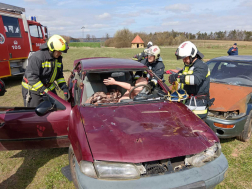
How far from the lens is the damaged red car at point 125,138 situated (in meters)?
1.76

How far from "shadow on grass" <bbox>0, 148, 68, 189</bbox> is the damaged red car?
511 mm

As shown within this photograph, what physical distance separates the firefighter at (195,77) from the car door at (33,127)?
6.32ft

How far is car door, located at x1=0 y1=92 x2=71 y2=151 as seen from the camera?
2.54 metres

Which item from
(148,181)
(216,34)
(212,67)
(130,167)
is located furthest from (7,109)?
(216,34)

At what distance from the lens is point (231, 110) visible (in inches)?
132

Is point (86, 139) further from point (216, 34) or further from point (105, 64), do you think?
point (216, 34)

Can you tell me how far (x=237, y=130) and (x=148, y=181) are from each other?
241 cm

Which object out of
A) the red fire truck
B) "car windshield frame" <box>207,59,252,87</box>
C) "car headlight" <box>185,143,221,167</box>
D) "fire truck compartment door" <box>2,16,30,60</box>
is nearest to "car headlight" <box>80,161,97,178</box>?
"car headlight" <box>185,143,221,167</box>

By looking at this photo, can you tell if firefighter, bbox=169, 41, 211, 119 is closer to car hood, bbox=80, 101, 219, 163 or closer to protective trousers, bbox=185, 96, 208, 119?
protective trousers, bbox=185, 96, 208, 119

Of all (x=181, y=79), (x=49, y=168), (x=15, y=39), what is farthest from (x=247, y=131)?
(x=15, y=39)

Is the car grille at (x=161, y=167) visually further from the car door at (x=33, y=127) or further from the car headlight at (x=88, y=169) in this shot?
the car door at (x=33, y=127)

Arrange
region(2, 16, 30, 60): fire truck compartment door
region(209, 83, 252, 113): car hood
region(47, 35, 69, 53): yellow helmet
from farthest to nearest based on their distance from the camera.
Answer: region(2, 16, 30, 60): fire truck compartment door → region(209, 83, 252, 113): car hood → region(47, 35, 69, 53): yellow helmet

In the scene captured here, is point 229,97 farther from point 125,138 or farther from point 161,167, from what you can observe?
point 125,138

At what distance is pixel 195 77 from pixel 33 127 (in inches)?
99.1
